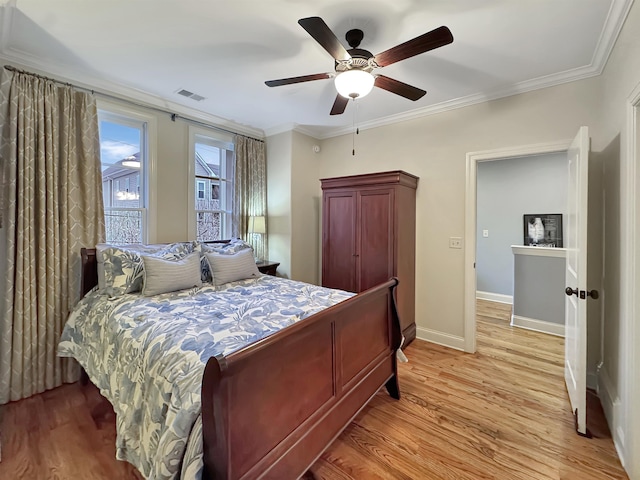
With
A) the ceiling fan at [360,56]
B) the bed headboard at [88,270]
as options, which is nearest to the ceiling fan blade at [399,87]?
the ceiling fan at [360,56]

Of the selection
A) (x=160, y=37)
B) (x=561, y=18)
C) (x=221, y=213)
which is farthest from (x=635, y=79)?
(x=221, y=213)

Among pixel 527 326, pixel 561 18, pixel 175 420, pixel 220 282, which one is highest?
pixel 561 18

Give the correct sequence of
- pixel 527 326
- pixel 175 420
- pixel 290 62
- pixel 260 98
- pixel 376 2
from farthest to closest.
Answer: pixel 527 326 < pixel 260 98 < pixel 290 62 < pixel 376 2 < pixel 175 420

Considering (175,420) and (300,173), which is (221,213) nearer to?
(300,173)

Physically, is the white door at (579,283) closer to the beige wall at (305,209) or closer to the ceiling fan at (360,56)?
the ceiling fan at (360,56)

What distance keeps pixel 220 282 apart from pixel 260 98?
1958 mm

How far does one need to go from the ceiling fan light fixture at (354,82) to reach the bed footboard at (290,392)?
136 centimetres

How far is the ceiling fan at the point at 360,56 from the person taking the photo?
1.53m

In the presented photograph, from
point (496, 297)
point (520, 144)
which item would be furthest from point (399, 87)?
point (496, 297)

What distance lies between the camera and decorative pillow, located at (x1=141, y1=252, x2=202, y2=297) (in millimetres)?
2334

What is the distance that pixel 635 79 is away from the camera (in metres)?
1.59

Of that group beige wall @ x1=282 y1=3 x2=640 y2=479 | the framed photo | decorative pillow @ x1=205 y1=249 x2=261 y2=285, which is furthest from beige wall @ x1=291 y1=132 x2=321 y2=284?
the framed photo

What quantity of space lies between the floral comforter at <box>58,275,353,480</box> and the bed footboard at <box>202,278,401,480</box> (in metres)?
0.14

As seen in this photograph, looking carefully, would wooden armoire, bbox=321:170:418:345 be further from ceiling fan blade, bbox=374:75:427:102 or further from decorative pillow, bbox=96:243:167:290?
decorative pillow, bbox=96:243:167:290
